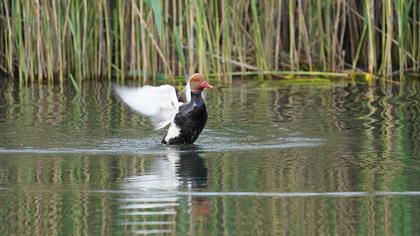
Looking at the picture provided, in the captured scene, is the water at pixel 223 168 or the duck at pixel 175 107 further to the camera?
the duck at pixel 175 107

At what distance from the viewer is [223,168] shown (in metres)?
7.02

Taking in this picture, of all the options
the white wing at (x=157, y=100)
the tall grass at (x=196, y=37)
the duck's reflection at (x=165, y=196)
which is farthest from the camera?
the tall grass at (x=196, y=37)

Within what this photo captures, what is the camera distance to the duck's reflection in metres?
5.29

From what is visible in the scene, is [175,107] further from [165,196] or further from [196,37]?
[196,37]

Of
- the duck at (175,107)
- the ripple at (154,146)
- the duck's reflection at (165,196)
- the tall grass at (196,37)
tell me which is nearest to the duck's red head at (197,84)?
the duck at (175,107)

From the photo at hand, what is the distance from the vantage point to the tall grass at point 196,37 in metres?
12.1

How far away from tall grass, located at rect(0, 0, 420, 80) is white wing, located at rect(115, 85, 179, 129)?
306 centimetres

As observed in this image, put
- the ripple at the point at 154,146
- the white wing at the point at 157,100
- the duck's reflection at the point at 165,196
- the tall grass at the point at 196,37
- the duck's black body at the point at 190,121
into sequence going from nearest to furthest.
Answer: the duck's reflection at the point at 165,196 < the ripple at the point at 154,146 < the duck's black body at the point at 190,121 < the white wing at the point at 157,100 < the tall grass at the point at 196,37

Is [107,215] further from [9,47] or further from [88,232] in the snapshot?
[9,47]

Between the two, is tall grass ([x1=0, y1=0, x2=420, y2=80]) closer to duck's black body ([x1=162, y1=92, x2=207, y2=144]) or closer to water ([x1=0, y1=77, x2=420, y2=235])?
water ([x1=0, y1=77, x2=420, y2=235])

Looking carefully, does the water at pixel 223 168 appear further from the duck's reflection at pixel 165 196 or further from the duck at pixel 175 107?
the duck at pixel 175 107

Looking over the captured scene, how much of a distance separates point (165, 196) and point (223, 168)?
108cm

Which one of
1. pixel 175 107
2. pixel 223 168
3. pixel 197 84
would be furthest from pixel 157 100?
pixel 223 168

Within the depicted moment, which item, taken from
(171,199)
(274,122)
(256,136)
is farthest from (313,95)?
(171,199)
